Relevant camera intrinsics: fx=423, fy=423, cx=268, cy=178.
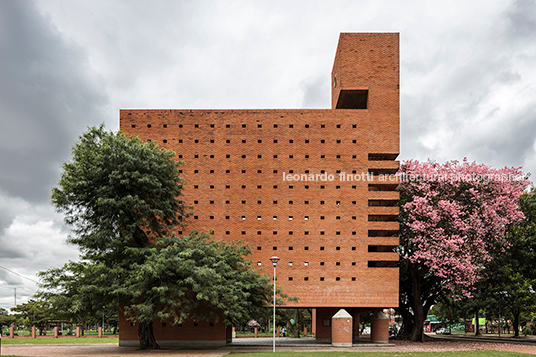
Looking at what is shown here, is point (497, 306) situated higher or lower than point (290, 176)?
lower

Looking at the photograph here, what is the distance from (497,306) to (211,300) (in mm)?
27775

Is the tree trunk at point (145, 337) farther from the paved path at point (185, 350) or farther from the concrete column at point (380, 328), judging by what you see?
the concrete column at point (380, 328)

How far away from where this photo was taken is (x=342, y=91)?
3434cm

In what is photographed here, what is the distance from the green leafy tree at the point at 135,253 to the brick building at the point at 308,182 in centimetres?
392

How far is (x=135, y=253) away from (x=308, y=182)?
14088mm

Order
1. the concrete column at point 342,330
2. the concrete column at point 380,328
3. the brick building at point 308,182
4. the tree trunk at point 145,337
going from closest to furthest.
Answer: the tree trunk at point 145,337 → the concrete column at point 342,330 → the brick building at point 308,182 → the concrete column at point 380,328

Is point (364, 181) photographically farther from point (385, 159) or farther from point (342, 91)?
point (342, 91)

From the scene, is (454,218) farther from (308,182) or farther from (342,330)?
(342,330)

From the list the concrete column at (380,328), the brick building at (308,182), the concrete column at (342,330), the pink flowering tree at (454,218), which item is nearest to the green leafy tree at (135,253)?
the brick building at (308,182)

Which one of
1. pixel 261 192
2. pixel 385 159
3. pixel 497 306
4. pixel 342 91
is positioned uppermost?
pixel 342 91

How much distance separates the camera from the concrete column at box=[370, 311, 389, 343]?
32.3 m

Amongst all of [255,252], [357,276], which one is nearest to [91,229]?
[255,252]

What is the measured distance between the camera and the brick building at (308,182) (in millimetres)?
31203

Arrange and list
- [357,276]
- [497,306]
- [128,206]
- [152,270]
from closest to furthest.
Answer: [152,270]
[128,206]
[357,276]
[497,306]
